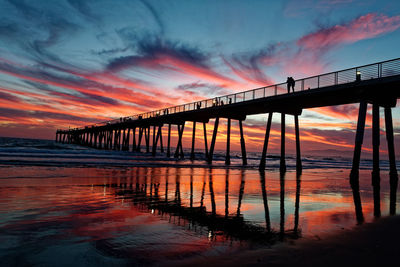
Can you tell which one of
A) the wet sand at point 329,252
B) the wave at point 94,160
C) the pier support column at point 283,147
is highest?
the pier support column at point 283,147

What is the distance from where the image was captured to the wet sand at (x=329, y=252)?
3.36 m

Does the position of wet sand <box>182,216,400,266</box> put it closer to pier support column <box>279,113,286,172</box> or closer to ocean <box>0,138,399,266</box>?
ocean <box>0,138,399,266</box>

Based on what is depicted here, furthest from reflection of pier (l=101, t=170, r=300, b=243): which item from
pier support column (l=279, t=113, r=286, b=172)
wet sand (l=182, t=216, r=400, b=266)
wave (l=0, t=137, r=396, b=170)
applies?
wave (l=0, t=137, r=396, b=170)

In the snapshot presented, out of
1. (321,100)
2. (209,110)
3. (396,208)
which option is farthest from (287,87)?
(396,208)

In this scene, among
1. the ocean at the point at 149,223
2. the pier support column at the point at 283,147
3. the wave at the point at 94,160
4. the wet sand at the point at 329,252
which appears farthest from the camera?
the pier support column at the point at 283,147

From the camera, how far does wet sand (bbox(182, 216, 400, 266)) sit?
3.36 metres

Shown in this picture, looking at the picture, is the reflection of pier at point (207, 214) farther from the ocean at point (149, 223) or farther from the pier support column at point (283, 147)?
the pier support column at point (283, 147)

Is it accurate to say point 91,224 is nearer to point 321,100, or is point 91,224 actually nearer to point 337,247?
point 337,247

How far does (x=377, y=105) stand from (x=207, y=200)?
13828mm

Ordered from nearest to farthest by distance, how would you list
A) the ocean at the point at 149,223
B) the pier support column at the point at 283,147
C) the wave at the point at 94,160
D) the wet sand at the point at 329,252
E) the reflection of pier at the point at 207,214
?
1. the wet sand at the point at 329,252
2. the ocean at the point at 149,223
3. the reflection of pier at the point at 207,214
4. the wave at the point at 94,160
5. the pier support column at the point at 283,147

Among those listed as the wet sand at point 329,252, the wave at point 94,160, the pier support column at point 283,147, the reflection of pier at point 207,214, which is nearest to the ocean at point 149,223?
the reflection of pier at point 207,214

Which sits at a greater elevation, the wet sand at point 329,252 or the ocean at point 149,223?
the wet sand at point 329,252

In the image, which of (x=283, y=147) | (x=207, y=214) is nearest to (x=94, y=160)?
(x=283, y=147)

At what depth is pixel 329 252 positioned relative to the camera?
12.4ft
